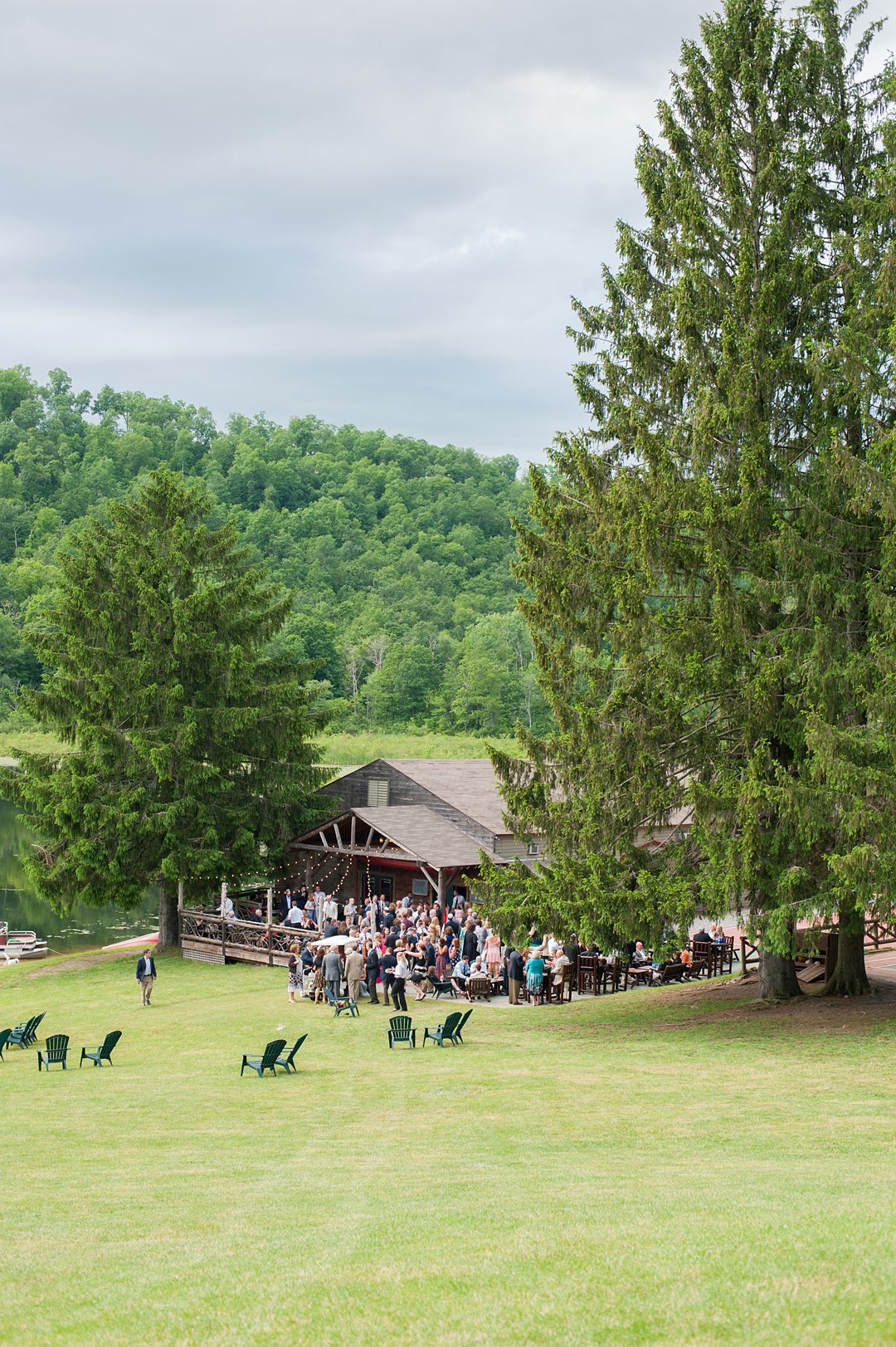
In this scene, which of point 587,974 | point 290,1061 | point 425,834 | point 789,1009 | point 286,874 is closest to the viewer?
point 290,1061

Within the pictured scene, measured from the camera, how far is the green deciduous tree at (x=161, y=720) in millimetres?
32062

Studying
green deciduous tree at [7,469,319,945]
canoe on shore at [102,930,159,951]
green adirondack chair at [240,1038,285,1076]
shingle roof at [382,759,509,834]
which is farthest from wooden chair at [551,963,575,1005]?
canoe on shore at [102,930,159,951]

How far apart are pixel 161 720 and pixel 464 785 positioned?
31.0 ft

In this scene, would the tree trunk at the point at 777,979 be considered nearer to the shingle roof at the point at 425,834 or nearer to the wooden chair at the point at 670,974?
the wooden chair at the point at 670,974

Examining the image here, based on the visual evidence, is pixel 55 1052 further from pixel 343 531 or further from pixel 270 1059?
pixel 343 531

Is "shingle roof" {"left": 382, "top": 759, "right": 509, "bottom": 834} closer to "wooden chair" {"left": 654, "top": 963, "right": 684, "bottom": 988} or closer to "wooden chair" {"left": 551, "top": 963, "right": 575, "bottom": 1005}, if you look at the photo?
"wooden chair" {"left": 654, "top": 963, "right": 684, "bottom": 988}

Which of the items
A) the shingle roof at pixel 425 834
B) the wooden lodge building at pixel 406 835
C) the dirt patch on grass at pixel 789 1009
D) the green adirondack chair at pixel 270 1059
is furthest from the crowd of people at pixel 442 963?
the green adirondack chair at pixel 270 1059

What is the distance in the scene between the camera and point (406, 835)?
32688 millimetres

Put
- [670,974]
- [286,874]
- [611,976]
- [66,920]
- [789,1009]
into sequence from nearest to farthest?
[789,1009], [611,976], [670,974], [286,874], [66,920]

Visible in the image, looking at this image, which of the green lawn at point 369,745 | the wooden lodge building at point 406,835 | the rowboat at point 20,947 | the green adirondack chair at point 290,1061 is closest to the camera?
the green adirondack chair at point 290,1061

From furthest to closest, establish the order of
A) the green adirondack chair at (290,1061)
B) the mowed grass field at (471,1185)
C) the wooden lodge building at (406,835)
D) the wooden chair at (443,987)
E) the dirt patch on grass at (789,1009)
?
the wooden lodge building at (406,835) → the wooden chair at (443,987) → the dirt patch on grass at (789,1009) → the green adirondack chair at (290,1061) → the mowed grass field at (471,1185)

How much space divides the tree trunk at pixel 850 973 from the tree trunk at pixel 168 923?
61.7ft

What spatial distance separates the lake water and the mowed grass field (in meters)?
19.9

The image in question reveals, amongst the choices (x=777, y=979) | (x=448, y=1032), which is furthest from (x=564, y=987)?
(x=448, y=1032)
